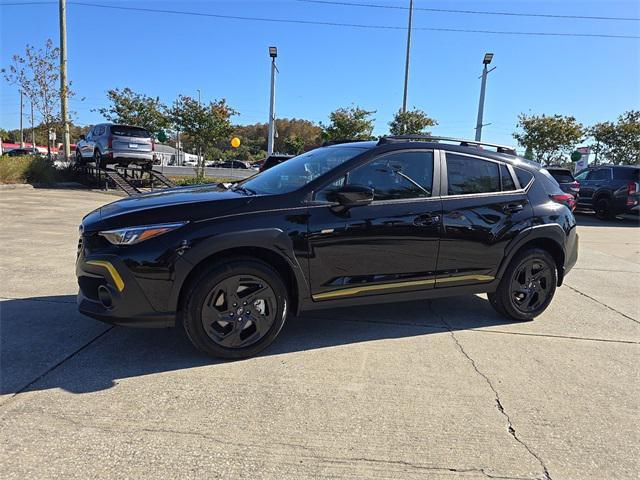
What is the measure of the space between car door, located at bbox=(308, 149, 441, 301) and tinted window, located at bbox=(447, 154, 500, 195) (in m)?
0.19

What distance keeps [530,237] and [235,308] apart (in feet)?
9.70

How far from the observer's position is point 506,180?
462 centimetres

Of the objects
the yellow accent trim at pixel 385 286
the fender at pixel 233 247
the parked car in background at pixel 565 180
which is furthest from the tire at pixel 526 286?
the parked car in background at pixel 565 180

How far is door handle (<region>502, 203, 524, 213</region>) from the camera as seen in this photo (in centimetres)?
448

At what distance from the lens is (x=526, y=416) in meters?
3.04

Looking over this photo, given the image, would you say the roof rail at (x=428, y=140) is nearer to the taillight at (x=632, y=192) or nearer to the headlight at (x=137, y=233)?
the headlight at (x=137, y=233)

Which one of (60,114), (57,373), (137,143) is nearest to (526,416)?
(57,373)

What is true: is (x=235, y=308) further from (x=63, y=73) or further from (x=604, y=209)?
(x=63, y=73)

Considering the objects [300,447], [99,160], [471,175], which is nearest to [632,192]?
[471,175]

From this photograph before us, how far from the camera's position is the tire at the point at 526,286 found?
15.2ft

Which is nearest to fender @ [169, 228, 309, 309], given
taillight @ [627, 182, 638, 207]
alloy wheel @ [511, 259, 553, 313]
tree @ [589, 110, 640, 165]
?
alloy wheel @ [511, 259, 553, 313]

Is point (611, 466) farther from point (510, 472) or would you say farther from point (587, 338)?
point (587, 338)

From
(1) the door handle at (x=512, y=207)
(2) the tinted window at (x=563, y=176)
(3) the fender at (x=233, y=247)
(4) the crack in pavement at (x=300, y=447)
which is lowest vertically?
(4) the crack in pavement at (x=300, y=447)

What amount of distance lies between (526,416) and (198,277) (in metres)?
2.45
